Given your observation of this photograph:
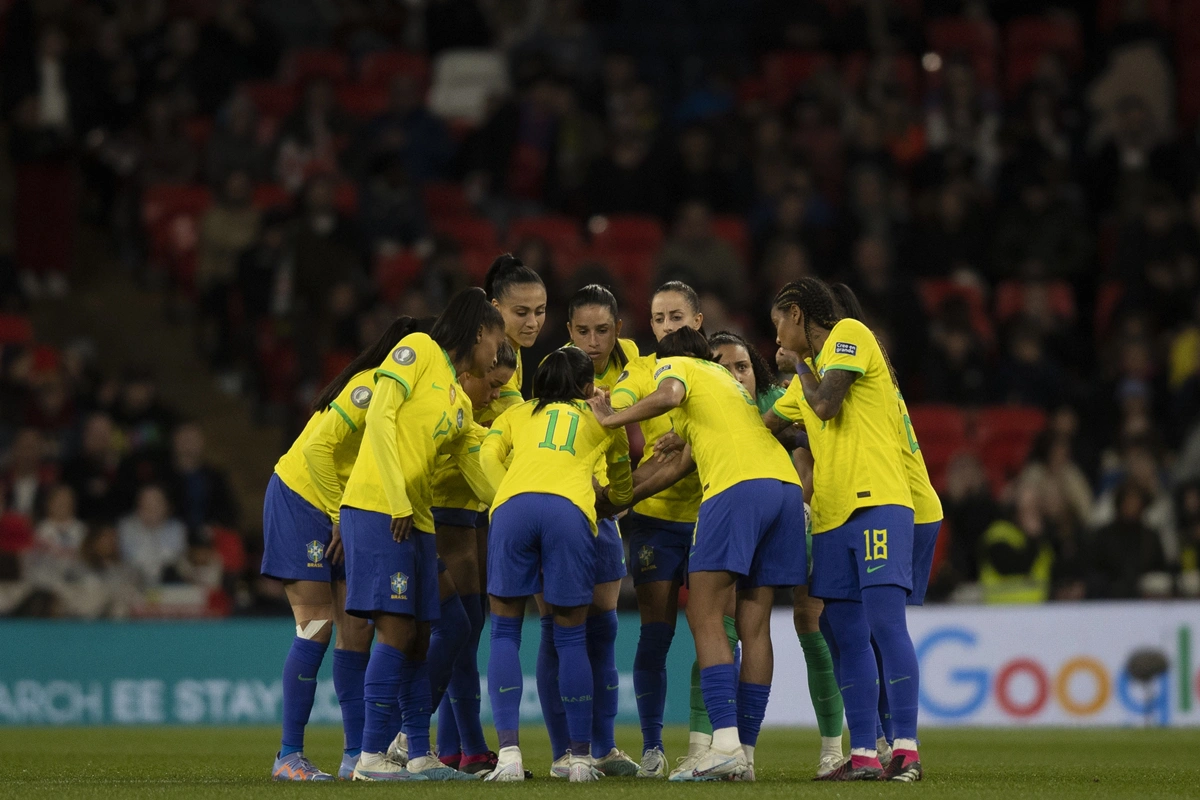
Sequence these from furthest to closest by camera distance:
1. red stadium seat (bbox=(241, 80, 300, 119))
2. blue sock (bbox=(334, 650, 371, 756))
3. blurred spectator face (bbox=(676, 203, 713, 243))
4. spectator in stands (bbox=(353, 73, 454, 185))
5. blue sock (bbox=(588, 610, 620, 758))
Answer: red stadium seat (bbox=(241, 80, 300, 119)) < spectator in stands (bbox=(353, 73, 454, 185)) < blurred spectator face (bbox=(676, 203, 713, 243)) < blue sock (bbox=(588, 610, 620, 758)) < blue sock (bbox=(334, 650, 371, 756))

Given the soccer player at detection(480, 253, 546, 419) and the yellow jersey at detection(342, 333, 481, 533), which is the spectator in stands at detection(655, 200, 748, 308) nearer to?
the soccer player at detection(480, 253, 546, 419)

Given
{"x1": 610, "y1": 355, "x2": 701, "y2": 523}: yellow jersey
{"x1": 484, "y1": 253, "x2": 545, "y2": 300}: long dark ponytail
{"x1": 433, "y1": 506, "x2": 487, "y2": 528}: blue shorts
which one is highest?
{"x1": 484, "y1": 253, "x2": 545, "y2": 300}: long dark ponytail

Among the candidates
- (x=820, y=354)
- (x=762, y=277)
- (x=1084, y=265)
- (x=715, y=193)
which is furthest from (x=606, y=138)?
(x=820, y=354)

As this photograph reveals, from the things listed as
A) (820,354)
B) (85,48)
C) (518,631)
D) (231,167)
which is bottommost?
(518,631)

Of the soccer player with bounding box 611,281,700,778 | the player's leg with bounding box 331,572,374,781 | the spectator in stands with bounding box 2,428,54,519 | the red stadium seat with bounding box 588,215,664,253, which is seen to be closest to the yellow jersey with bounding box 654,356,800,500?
the soccer player with bounding box 611,281,700,778

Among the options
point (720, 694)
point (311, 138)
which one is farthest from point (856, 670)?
point (311, 138)

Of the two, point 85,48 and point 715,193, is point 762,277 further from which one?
point 85,48

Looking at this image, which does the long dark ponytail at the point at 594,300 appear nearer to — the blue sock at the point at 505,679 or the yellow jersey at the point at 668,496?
the yellow jersey at the point at 668,496

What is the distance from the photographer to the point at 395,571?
7.99 meters

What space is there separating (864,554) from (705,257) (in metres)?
9.64

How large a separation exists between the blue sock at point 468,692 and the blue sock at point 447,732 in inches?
4.1

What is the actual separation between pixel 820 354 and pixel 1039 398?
31.2 feet

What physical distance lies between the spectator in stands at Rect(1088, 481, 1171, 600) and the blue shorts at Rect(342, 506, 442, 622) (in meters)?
7.97

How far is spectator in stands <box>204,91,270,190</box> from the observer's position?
18453 mm
